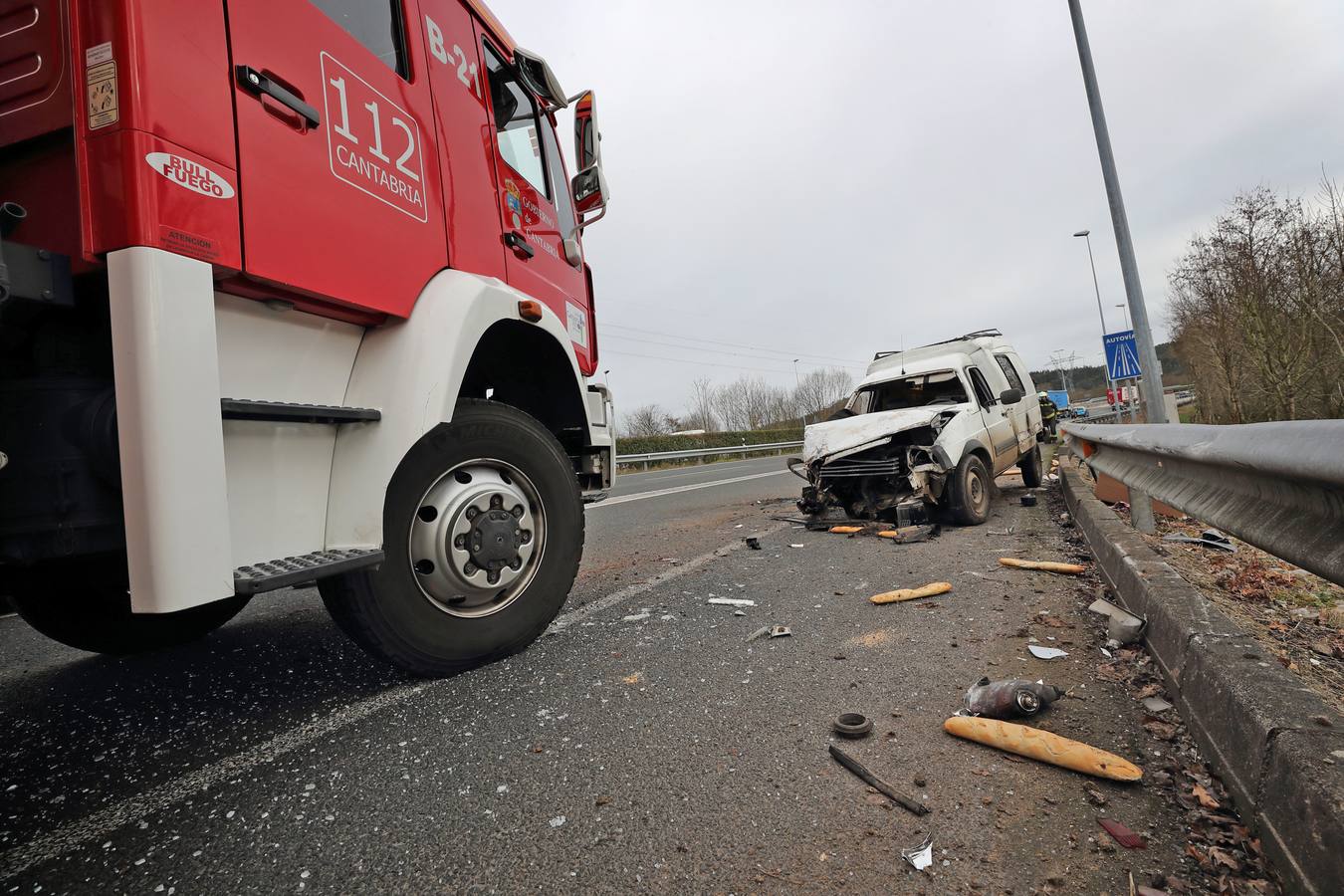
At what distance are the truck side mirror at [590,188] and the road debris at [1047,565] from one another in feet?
11.8

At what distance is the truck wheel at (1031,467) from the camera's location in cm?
887

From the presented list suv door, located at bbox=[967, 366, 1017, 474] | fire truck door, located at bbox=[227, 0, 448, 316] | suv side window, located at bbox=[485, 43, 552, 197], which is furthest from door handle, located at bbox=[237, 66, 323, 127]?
suv door, located at bbox=[967, 366, 1017, 474]

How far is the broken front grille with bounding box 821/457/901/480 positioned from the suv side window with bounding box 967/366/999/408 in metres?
1.82

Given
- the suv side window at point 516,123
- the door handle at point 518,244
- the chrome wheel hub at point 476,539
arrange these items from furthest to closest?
1. the suv side window at point 516,123
2. the door handle at point 518,244
3. the chrome wheel hub at point 476,539

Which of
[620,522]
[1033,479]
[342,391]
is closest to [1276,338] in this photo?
[1033,479]

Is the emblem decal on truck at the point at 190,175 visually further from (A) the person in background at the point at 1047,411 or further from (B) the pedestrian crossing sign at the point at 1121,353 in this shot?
(B) the pedestrian crossing sign at the point at 1121,353

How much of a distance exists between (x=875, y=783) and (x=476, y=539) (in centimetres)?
164

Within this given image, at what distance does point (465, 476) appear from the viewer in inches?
100.0

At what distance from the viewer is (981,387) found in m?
7.37

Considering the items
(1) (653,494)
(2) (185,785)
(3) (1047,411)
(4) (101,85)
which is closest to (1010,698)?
(2) (185,785)

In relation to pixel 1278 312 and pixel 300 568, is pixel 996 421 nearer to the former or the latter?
pixel 300 568

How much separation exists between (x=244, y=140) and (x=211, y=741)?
6.43ft

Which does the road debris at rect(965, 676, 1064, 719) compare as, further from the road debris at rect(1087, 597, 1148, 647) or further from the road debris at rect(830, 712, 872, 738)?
the road debris at rect(1087, 597, 1148, 647)

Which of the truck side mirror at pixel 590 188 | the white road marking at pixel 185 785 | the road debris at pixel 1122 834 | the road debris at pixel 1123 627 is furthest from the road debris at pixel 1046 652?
the truck side mirror at pixel 590 188
